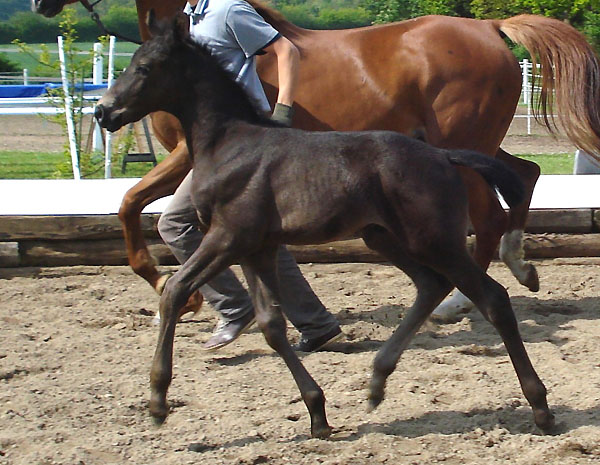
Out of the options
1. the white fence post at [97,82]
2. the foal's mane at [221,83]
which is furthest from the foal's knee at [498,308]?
the white fence post at [97,82]

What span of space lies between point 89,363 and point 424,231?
6.17ft

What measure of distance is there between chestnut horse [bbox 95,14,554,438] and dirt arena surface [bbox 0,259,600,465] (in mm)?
188

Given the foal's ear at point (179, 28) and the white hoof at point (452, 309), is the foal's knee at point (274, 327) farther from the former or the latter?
the white hoof at point (452, 309)

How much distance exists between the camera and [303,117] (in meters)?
5.37

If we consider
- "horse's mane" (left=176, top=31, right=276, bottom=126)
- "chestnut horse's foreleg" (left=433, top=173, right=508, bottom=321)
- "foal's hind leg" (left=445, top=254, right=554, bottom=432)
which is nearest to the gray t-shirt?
"horse's mane" (left=176, top=31, right=276, bottom=126)

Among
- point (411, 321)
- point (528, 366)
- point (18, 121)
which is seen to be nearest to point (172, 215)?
point (411, 321)

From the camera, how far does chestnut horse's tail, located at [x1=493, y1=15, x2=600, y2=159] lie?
554 cm

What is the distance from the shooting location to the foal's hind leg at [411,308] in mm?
3490

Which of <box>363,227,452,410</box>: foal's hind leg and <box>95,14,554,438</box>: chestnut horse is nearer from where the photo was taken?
<box>95,14,554,438</box>: chestnut horse

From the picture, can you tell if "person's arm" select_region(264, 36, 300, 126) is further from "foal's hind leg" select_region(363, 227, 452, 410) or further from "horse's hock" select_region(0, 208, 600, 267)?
"horse's hock" select_region(0, 208, 600, 267)

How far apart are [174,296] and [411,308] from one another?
0.89 meters

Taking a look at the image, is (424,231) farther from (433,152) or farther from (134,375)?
(134,375)

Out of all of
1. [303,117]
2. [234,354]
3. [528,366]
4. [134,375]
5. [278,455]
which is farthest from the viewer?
[303,117]

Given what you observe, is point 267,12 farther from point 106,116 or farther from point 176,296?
point 176,296
